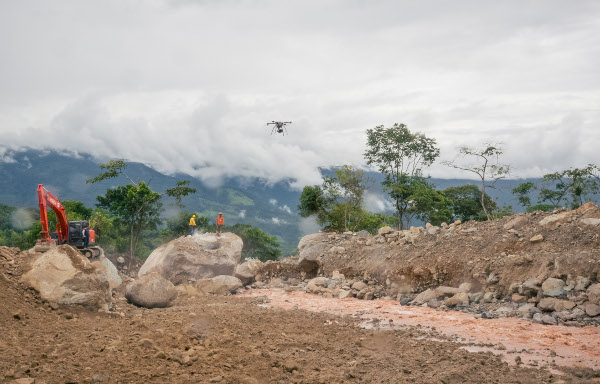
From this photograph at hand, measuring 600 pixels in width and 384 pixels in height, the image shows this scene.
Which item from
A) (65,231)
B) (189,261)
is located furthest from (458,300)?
(65,231)

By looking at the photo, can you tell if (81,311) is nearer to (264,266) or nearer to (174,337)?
(174,337)

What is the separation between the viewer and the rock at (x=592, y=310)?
12.6 metres

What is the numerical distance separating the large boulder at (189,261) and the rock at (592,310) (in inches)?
554

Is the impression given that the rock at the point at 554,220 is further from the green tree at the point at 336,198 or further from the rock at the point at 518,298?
the green tree at the point at 336,198

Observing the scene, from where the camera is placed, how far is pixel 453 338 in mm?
10914

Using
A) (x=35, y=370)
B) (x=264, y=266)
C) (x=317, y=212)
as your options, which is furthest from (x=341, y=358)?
(x=317, y=212)

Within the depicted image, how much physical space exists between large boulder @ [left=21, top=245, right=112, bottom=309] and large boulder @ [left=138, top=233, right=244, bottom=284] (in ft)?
29.2

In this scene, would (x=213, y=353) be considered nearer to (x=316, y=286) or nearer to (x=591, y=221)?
(x=316, y=286)

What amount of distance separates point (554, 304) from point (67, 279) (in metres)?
12.0

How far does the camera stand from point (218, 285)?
772 inches

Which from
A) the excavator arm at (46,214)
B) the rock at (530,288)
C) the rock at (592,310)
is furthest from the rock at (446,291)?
the excavator arm at (46,214)

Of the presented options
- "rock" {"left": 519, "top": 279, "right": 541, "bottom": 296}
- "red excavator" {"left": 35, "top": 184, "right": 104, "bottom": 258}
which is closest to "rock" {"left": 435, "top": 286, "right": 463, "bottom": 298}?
"rock" {"left": 519, "top": 279, "right": 541, "bottom": 296}

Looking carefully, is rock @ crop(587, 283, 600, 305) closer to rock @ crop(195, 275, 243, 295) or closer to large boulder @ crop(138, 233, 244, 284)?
rock @ crop(195, 275, 243, 295)

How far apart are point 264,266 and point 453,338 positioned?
16.1 metres
